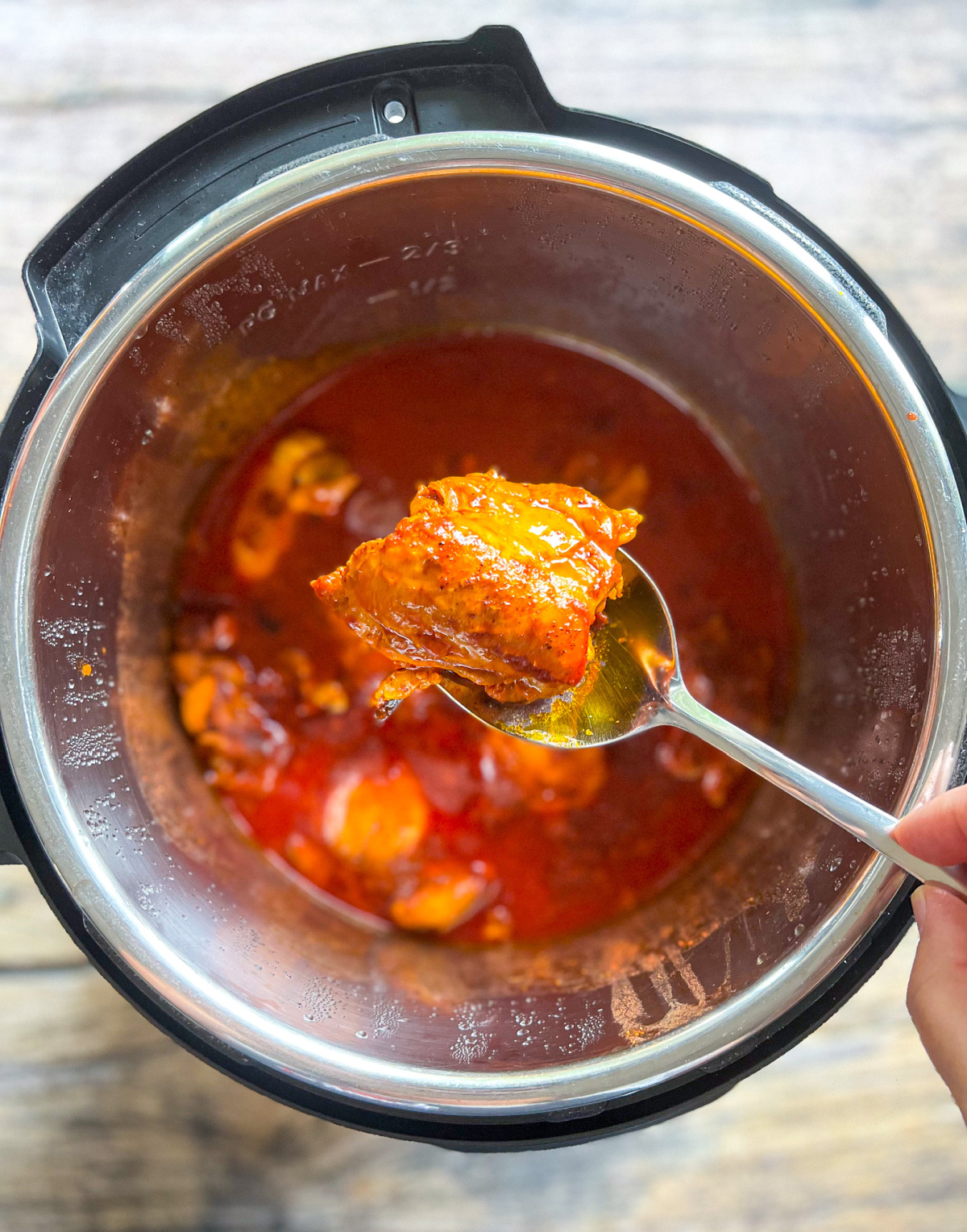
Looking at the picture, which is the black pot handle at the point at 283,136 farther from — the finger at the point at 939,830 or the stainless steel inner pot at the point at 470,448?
the finger at the point at 939,830

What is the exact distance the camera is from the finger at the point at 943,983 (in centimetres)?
77

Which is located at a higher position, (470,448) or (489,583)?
(470,448)

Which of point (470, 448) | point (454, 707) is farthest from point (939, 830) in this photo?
point (470, 448)

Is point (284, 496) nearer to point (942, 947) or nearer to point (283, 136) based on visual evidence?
point (283, 136)

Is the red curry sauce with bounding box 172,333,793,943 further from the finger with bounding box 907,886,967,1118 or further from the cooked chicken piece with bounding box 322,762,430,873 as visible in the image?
the finger with bounding box 907,886,967,1118

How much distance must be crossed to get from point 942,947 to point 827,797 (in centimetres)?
15

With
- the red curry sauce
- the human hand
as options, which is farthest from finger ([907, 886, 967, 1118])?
the red curry sauce

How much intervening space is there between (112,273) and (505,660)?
512 millimetres

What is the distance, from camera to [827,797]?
83 cm

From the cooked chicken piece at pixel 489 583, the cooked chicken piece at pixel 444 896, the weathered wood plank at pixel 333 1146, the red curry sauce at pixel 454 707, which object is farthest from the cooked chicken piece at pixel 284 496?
the weathered wood plank at pixel 333 1146

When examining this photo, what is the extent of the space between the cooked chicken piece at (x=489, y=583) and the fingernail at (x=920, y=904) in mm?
346

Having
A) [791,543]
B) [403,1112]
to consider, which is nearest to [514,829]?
[403,1112]

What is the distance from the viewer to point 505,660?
33.1 inches

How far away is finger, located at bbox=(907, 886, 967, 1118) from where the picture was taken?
2.53 feet
